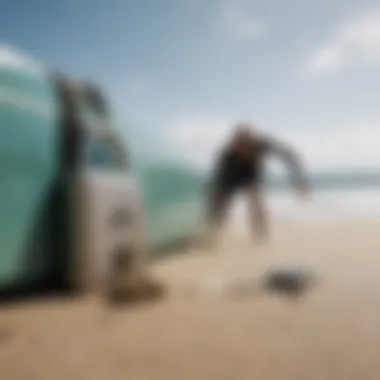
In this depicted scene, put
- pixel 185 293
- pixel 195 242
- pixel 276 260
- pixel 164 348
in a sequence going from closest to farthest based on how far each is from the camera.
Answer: pixel 164 348
pixel 185 293
pixel 276 260
pixel 195 242

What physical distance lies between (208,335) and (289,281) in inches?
50.9

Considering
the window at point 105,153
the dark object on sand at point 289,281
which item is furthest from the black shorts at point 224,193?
the dark object on sand at point 289,281

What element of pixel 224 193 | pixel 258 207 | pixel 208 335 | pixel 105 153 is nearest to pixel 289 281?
pixel 208 335

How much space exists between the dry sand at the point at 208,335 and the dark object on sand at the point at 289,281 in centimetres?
10

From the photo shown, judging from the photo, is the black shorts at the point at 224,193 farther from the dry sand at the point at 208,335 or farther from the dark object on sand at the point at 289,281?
the dark object on sand at the point at 289,281

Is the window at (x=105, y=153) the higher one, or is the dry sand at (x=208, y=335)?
the window at (x=105, y=153)

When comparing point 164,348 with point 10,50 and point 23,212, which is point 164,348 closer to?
point 23,212

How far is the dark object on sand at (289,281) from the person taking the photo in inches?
162

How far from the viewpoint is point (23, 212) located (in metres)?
4.13

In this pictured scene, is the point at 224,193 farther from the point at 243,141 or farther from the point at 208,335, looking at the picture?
the point at 208,335

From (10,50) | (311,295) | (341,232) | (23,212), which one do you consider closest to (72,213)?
(23,212)

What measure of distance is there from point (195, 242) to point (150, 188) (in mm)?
1557

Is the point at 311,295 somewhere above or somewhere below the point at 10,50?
below

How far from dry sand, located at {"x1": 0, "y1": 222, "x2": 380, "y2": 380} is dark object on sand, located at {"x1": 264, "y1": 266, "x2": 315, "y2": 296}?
99mm
